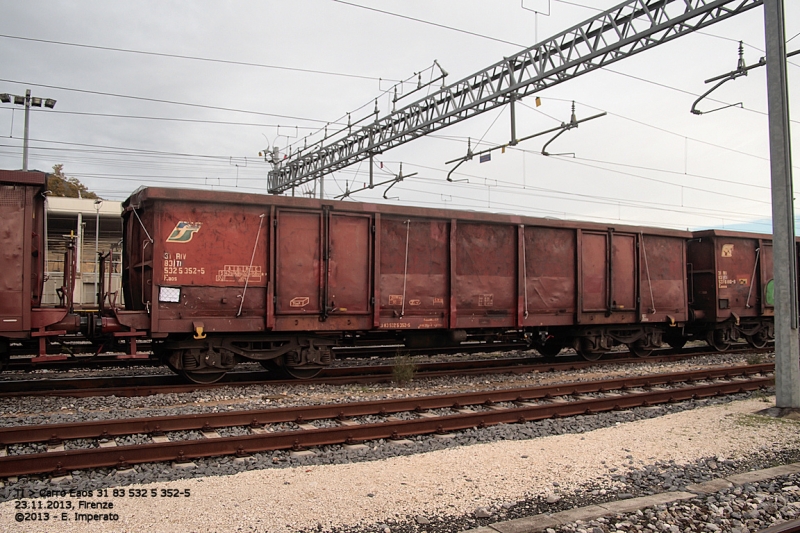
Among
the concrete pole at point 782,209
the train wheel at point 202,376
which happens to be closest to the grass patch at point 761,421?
the concrete pole at point 782,209

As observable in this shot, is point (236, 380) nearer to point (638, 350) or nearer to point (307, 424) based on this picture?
point (307, 424)

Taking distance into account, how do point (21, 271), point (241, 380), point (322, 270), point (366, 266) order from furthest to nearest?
1. point (366, 266)
2. point (241, 380)
3. point (322, 270)
4. point (21, 271)

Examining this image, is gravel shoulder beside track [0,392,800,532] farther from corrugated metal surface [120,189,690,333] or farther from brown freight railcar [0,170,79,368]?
brown freight railcar [0,170,79,368]

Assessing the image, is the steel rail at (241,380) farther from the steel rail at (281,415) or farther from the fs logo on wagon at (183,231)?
the fs logo on wagon at (183,231)

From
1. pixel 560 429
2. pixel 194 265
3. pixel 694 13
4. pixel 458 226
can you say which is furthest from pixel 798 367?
pixel 194 265

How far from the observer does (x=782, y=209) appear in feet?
25.2

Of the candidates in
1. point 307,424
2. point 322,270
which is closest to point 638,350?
point 322,270

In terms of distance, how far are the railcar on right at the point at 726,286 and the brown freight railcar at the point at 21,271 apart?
14070 millimetres

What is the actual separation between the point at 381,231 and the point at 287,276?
1927mm

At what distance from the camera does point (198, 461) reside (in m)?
5.71

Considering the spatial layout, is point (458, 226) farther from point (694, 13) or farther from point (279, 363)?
point (694, 13)

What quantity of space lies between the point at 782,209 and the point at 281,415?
733 cm

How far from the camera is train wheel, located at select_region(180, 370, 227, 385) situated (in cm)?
910

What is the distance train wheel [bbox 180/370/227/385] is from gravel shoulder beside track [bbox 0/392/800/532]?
4313mm
